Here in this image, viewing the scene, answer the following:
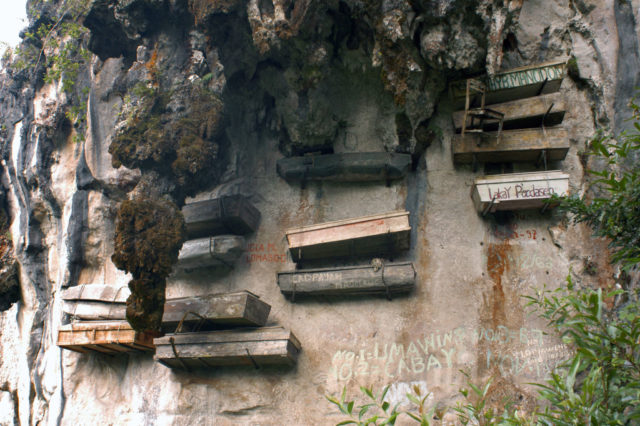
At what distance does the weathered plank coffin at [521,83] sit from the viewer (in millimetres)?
6336

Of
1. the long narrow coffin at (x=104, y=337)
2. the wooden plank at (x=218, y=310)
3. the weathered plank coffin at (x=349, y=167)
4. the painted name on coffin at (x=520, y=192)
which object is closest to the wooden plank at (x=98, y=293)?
the long narrow coffin at (x=104, y=337)

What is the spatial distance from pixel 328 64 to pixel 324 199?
6.43 feet

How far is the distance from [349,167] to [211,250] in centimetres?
230

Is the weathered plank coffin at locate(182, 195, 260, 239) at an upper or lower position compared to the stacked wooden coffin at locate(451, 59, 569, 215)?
lower

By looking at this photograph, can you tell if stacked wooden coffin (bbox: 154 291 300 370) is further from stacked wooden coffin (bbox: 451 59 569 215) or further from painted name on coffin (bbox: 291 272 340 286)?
stacked wooden coffin (bbox: 451 59 569 215)

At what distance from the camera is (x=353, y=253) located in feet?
21.5

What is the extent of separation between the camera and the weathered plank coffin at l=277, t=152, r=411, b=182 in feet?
22.5

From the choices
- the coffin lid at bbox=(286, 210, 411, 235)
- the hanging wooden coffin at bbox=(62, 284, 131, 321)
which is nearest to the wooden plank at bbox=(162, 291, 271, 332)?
the hanging wooden coffin at bbox=(62, 284, 131, 321)

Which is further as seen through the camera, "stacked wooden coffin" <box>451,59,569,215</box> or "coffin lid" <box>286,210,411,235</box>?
"coffin lid" <box>286,210,411,235</box>

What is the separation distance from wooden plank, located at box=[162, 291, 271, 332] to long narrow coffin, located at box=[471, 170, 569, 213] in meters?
3.23

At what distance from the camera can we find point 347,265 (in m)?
6.66

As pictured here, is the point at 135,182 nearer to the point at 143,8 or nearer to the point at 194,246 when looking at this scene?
the point at 194,246

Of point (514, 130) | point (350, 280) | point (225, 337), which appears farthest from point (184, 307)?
point (514, 130)

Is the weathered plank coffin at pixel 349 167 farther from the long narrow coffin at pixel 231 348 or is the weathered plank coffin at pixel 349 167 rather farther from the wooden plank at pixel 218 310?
the long narrow coffin at pixel 231 348
